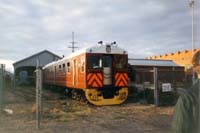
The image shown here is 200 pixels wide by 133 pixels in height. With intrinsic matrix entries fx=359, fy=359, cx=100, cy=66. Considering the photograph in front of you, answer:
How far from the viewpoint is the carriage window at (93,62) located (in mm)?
17062

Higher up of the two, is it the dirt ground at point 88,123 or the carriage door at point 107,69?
the carriage door at point 107,69

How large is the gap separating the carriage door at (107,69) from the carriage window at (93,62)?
12.6 inches

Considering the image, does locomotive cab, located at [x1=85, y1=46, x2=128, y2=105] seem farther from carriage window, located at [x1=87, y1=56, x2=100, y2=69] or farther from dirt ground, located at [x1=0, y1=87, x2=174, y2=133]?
dirt ground, located at [x1=0, y1=87, x2=174, y2=133]

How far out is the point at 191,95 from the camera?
243cm

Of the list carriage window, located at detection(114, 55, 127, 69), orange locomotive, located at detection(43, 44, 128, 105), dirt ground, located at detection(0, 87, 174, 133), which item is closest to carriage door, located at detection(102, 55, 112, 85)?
orange locomotive, located at detection(43, 44, 128, 105)

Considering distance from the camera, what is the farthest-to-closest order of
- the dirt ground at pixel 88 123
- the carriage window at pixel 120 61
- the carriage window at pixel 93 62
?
1. the carriage window at pixel 120 61
2. the carriage window at pixel 93 62
3. the dirt ground at pixel 88 123

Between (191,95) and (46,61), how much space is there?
47877 mm

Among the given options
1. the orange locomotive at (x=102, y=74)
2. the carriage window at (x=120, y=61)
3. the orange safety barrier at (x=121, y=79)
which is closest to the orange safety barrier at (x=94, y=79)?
the orange locomotive at (x=102, y=74)

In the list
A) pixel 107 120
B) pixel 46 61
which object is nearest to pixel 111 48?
pixel 107 120

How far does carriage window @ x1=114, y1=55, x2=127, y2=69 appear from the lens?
17.8 meters

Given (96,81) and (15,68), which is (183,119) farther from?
(15,68)

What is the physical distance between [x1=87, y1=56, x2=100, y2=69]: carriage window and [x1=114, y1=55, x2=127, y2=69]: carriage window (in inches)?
38.1

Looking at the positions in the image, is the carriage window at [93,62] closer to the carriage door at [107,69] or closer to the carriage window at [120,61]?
the carriage door at [107,69]

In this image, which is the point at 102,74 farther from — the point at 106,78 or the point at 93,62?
the point at 93,62
